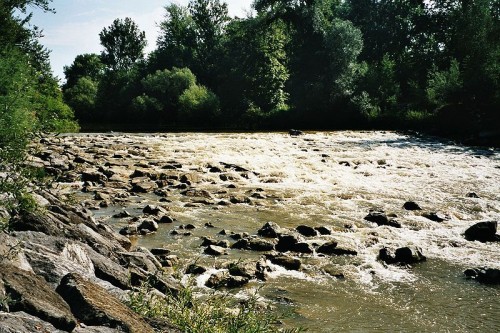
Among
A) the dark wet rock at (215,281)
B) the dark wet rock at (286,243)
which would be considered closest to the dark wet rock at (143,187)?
the dark wet rock at (286,243)

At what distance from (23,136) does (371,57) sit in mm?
64833

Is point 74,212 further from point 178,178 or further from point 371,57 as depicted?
point 371,57

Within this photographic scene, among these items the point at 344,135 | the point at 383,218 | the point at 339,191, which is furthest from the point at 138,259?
the point at 344,135

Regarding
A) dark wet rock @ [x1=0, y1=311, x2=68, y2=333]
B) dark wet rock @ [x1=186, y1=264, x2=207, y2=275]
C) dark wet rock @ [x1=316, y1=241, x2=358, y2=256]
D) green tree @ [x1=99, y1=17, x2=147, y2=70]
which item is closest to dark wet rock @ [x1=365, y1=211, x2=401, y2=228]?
dark wet rock @ [x1=316, y1=241, x2=358, y2=256]

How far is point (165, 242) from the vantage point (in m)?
10.8

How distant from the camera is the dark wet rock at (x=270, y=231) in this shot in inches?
454

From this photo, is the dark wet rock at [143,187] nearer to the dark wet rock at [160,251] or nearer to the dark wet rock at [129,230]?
the dark wet rock at [129,230]

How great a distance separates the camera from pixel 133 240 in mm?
10766

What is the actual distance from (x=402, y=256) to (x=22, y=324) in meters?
8.44

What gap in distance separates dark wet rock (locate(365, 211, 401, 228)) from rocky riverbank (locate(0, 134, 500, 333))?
0.03 metres

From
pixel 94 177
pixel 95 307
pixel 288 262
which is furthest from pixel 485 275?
pixel 94 177

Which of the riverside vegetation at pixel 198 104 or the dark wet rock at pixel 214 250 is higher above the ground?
the riverside vegetation at pixel 198 104

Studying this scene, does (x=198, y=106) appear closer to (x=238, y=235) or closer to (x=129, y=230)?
(x=129, y=230)

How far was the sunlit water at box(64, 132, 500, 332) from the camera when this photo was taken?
7.76 metres
